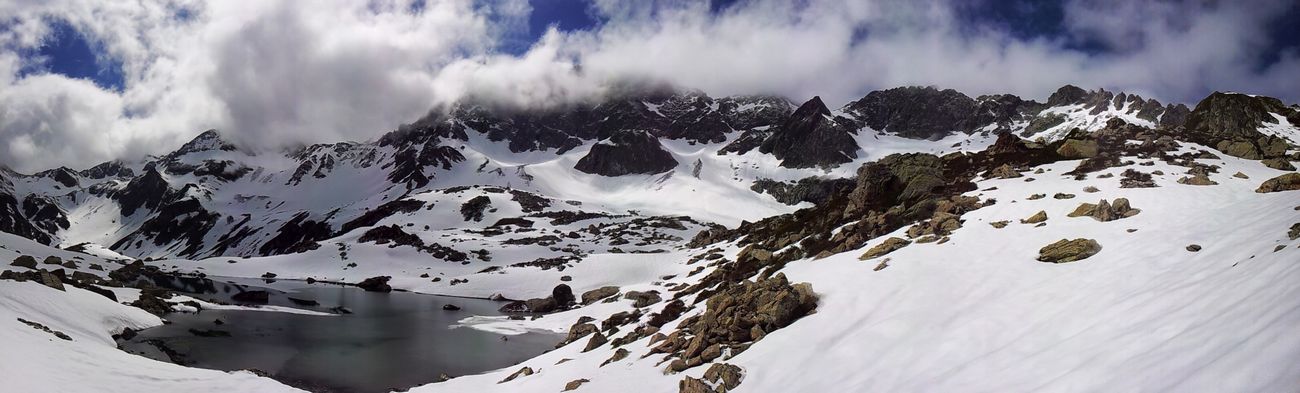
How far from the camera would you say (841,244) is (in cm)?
3406

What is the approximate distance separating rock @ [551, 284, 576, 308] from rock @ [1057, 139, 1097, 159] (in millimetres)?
49197

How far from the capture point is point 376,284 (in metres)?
94.0

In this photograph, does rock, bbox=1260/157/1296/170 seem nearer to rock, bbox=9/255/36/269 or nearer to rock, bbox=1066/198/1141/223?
rock, bbox=1066/198/1141/223

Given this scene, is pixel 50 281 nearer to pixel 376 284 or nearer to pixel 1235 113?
pixel 376 284

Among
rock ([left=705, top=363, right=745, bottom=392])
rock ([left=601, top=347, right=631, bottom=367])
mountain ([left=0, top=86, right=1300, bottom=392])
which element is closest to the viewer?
mountain ([left=0, top=86, right=1300, bottom=392])

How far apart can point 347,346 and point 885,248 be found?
1452 inches

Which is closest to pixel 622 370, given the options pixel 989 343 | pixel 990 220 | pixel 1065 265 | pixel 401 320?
pixel 989 343

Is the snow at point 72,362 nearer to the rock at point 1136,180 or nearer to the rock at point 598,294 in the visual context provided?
the rock at point 598,294

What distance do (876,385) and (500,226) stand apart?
6272 inches

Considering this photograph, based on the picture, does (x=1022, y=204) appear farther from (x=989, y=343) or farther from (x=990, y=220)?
(x=989, y=343)

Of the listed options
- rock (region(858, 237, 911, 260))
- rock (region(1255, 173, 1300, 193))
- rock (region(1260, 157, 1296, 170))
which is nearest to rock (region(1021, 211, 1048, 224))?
rock (region(858, 237, 911, 260))

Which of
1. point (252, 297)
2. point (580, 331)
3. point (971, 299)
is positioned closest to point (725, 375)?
point (971, 299)

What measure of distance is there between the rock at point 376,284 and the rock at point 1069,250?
9010 centimetres

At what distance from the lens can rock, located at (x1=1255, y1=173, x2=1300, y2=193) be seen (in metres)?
25.3
